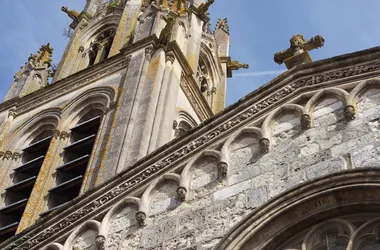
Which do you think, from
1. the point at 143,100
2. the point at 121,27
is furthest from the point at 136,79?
the point at 121,27

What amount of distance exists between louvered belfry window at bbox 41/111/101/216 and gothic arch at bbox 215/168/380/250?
9745mm

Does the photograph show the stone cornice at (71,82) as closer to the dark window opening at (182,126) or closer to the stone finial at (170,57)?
the stone finial at (170,57)

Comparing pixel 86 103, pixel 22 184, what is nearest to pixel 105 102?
pixel 86 103

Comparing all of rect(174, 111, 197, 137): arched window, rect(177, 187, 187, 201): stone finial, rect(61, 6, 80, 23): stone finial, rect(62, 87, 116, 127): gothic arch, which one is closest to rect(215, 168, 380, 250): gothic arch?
rect(177, 187, 187, 201): stone finial

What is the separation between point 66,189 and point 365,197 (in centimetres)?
1157

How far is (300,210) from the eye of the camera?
843cm

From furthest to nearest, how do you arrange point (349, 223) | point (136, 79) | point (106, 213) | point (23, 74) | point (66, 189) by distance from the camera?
point (23, 74), point (136, 79), point (66, 189), point (106, 213), point (349, 223)

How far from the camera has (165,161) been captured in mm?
10133

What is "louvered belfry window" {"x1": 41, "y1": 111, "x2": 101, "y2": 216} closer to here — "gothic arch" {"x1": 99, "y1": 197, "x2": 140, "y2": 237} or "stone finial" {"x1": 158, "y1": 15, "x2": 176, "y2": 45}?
"stone finial" {"x1": 158, "y1": 15, "x2": 176, "y2": 45}

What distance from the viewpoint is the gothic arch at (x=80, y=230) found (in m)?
9.76

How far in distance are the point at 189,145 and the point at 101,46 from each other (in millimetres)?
17690

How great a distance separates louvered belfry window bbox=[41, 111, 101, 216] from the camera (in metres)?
18.6

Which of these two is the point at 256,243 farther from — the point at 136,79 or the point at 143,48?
the point at 143,48

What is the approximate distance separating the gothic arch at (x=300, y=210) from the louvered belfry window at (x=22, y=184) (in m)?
10.9
